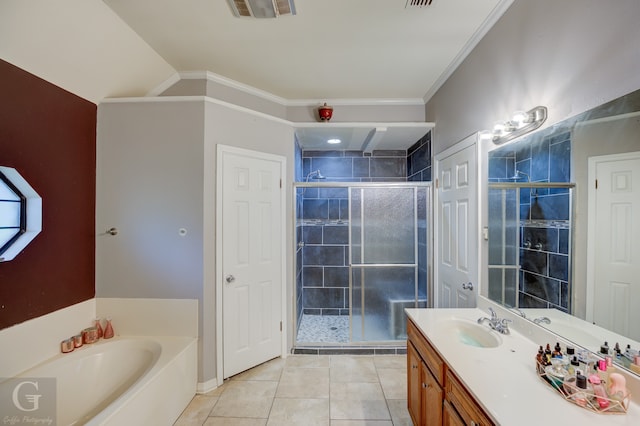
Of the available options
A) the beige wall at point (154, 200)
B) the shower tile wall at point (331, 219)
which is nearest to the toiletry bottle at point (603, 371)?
the beige wall at point (154, 200)

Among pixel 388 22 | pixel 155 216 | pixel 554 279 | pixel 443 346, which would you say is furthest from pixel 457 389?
pixel 155 216

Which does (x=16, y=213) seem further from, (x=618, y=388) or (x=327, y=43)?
(x=618, y=388)

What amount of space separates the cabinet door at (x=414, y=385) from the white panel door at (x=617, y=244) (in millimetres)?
932

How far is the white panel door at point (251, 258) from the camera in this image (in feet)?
7.77

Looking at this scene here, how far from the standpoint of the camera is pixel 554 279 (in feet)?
4.37

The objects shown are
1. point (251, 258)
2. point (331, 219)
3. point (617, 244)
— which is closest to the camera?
point (617, 244)

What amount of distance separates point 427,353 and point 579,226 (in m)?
0.97

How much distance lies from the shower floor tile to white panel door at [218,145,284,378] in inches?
19.6

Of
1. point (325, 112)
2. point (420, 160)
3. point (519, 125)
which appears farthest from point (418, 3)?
point (420, 160)

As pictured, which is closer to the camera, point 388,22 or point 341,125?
point 388,22

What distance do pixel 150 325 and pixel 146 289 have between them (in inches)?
12.0

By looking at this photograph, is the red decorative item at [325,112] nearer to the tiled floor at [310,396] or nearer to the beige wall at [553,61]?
the beige wall at [553,61]

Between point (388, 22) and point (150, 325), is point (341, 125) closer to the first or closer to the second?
point (388, 22)

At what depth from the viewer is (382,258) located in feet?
9.76
